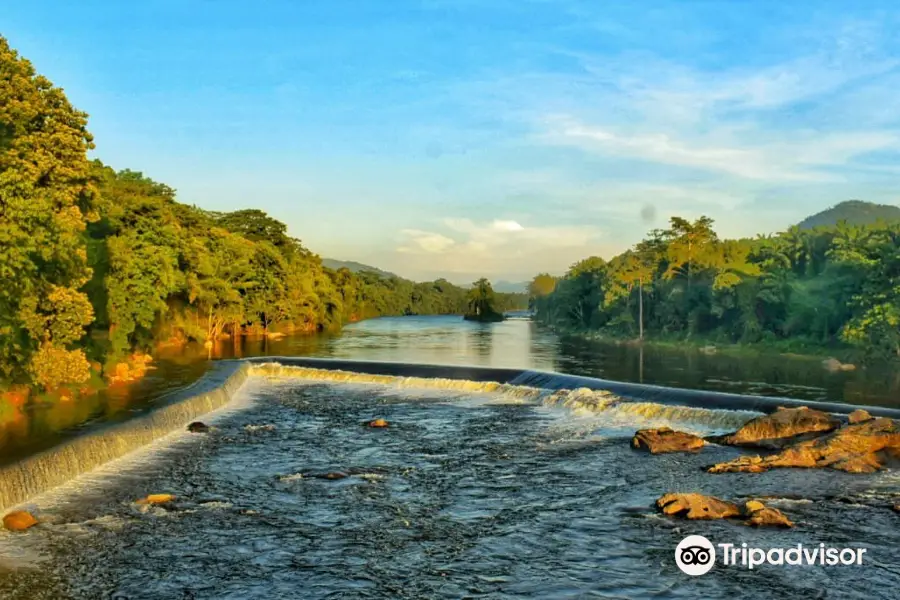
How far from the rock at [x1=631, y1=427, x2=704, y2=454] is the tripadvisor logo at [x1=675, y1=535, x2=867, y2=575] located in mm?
8118

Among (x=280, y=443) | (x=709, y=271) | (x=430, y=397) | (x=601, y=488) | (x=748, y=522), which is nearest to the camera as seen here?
(x=748, y=522)

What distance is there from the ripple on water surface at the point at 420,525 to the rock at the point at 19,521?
13.0 inches

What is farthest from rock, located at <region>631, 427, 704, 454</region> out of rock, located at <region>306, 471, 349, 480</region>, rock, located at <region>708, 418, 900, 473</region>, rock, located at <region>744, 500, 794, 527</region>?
rock, located at <region>306, 471, 349, 480</region>

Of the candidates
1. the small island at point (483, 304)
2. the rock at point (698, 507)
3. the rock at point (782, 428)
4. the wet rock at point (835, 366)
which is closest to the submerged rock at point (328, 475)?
the rock at point (698, 507)

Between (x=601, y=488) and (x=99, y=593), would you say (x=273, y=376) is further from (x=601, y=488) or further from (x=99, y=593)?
(x=99, y=593)

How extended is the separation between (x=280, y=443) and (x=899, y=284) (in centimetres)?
3975

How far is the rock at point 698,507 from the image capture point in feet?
52.7

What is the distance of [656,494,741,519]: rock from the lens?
1608 centimetres

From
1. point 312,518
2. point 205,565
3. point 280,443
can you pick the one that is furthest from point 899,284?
point 205,565

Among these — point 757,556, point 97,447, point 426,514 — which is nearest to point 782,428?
point 757,556

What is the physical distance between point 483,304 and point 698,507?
147349 millimetres

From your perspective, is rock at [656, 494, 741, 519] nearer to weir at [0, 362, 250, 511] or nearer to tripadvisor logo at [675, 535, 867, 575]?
tripadvisor logo at [675, 535, 867, 575]

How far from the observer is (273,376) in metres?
43.9

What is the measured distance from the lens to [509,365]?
5159cm
